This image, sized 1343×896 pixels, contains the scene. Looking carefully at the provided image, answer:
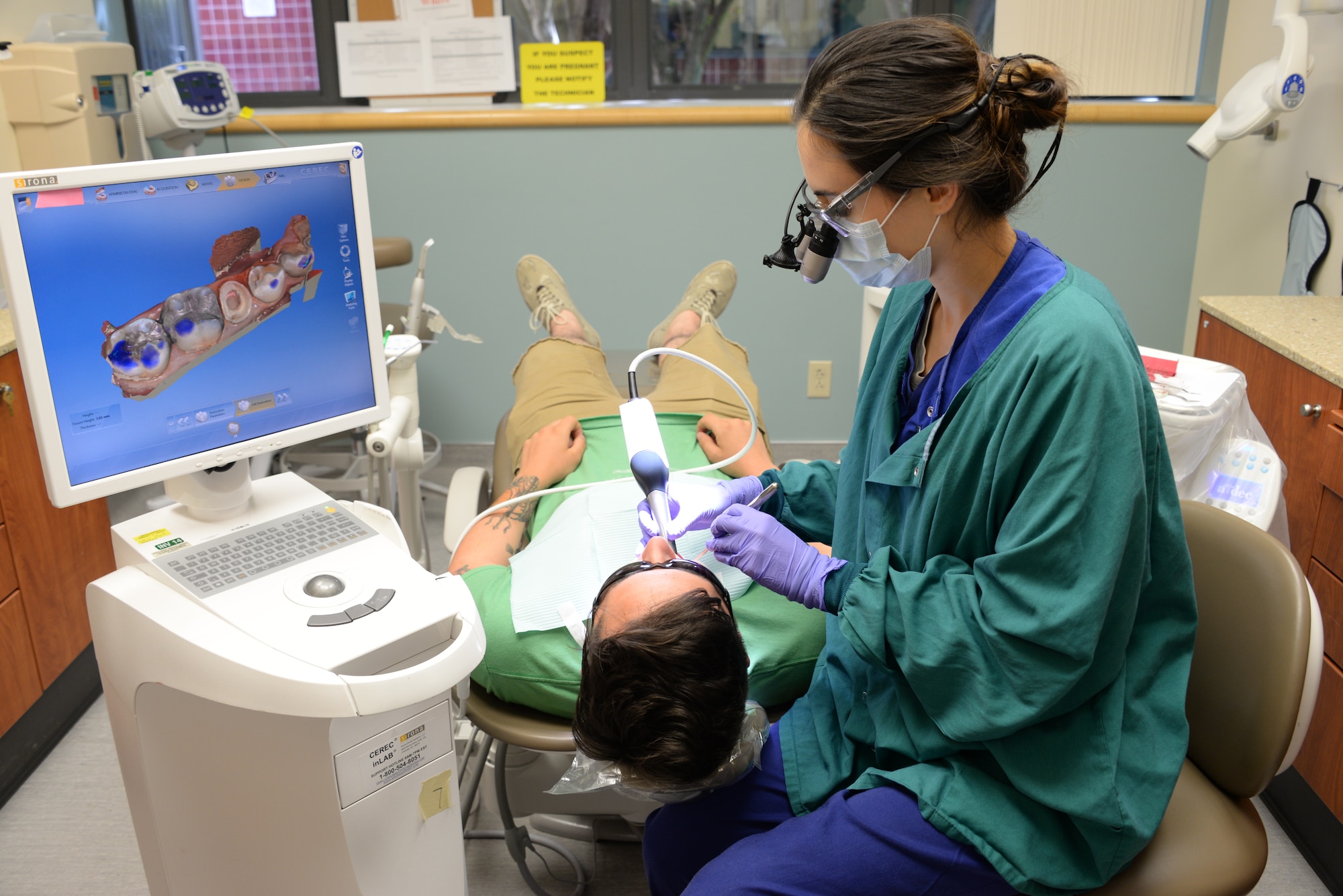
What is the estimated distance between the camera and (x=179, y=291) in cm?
109

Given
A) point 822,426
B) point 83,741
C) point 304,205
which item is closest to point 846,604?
point 304,205

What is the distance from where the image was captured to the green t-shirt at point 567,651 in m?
1.31

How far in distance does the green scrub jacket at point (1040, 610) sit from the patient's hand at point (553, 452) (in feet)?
2.76

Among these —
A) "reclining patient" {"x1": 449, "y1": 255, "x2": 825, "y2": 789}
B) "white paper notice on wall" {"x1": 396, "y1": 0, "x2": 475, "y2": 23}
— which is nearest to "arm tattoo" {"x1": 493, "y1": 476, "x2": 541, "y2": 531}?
"reclining patient" {"x1": 449, "y1": 255, "x2": 825, "y2": 789}

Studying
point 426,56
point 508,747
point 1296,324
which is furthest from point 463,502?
point 426,56

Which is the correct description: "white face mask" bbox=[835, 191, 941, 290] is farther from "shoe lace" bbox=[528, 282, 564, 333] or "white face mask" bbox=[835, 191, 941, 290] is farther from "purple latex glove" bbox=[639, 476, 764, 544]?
"shoe lace" bbox=[528, 282, 564, 333]

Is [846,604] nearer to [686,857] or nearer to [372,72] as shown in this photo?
[686,857]

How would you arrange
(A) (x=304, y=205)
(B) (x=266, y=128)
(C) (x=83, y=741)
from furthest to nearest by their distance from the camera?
(B) (x=266, y=128), (C) (x=83, y=741), (A) (x=304, y=205)

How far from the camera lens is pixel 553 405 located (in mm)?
2133

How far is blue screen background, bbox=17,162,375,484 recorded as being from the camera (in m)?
1.01

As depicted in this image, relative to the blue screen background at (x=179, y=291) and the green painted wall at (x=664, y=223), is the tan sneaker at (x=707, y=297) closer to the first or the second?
the green painted wall at (x=664, y=223)

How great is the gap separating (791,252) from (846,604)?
0.43m

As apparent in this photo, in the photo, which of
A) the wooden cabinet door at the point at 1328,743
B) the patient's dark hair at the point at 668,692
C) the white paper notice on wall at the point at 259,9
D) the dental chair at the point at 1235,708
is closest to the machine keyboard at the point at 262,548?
the patient's dark hair at the point at 668,692

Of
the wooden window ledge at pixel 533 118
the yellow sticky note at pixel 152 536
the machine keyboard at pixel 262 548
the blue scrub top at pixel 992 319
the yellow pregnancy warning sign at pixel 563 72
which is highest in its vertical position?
the yellow pregnancy warning sign at pixel 563 72
